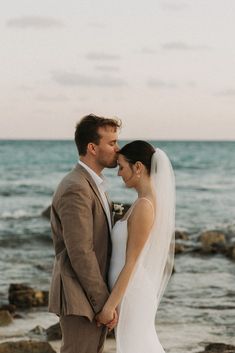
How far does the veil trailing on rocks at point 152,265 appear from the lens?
543cm

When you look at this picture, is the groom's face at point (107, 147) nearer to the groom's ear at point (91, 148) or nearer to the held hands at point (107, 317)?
the groom's ear at point (91, 148)

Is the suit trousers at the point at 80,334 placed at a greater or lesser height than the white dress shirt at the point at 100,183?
lesser

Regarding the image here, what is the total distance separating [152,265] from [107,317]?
492 mm

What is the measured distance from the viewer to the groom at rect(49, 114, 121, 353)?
5.18 m

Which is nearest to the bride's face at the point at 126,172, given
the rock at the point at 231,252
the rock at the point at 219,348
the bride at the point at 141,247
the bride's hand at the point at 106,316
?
the bride at the point at 141,247

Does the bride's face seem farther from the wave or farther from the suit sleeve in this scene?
the wave

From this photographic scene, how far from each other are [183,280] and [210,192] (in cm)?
2274

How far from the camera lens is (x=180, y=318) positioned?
11.3m

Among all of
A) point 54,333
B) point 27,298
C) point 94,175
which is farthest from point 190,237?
point 94,175

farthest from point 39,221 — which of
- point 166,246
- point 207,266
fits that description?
point 166,246

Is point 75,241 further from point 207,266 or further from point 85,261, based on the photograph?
point 207,266

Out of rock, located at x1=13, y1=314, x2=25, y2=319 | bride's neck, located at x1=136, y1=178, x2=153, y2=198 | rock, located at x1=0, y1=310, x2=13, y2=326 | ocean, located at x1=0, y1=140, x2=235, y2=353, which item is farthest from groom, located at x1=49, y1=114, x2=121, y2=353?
rock, located at x1=13, y1=314, x2=25, y2=319

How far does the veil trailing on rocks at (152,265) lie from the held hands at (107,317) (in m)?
0.11

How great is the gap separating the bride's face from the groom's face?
0.05 metres
